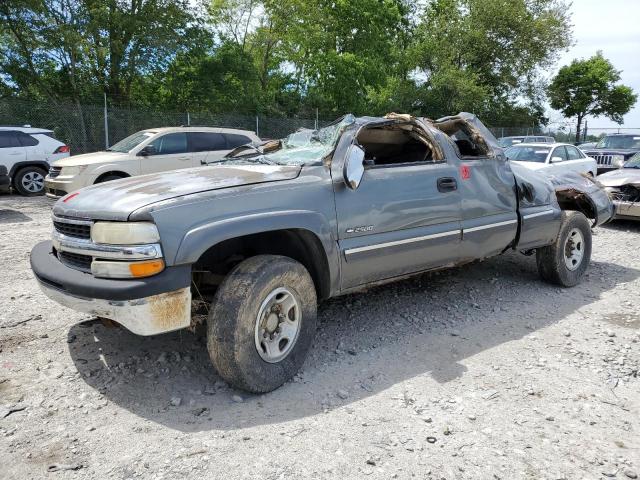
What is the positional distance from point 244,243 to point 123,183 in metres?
0.94

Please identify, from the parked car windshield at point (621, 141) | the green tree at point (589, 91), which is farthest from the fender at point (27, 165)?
the green tree at point (589, 91)

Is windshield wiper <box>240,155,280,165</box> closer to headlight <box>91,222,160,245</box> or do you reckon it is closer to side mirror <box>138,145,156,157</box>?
headlight <box>91,222,160,245</box>

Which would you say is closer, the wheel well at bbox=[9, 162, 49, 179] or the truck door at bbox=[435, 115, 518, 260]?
the truck door at bbox=[435, 115, 518, 260]

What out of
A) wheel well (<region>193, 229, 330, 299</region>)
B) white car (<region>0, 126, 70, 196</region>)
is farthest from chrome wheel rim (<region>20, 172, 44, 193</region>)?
wheel well (<region>193, 229, 330, 299</region>)

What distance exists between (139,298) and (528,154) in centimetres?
1178

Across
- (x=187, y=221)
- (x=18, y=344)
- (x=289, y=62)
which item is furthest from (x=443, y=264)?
(x=289, y=62)

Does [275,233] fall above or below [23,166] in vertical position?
below

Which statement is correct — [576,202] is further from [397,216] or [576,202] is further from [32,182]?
[32,182]

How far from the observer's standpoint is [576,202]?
6.13 metres

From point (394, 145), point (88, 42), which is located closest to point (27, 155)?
point (88, 42)

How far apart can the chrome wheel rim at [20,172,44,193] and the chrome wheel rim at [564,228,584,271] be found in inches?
463

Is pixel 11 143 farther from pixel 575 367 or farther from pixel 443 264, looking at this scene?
pixel 575 367

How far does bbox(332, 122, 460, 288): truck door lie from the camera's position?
3.59 metres

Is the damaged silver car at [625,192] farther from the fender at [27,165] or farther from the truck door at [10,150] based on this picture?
the truck door at [10,150]
